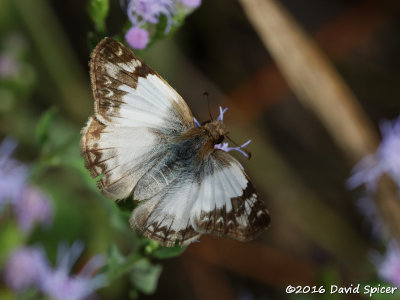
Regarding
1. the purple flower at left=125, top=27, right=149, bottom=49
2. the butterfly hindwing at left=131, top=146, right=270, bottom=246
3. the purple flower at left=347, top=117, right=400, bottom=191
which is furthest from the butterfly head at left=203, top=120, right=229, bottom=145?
the purple flower at left=347, top=117, right=400, bottom=191

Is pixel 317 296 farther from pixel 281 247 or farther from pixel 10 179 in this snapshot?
pixel 10 179

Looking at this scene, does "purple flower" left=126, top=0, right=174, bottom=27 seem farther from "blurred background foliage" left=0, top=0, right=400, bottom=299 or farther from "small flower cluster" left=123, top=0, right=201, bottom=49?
"blurred background foliage" left=0, top=0, right=400, bottom=299

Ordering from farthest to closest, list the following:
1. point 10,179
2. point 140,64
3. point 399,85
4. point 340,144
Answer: point 399,85
point 340,144
point 10,179
point 140,64

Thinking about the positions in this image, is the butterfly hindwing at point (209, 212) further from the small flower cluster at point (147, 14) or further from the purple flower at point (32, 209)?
the purple flower at point (32, 209)

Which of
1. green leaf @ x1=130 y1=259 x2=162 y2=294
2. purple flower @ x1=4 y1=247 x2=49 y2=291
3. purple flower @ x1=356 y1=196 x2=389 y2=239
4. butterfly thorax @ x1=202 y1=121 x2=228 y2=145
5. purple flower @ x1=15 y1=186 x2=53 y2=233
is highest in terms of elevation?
purple flower @ x1=15 y1=186 x2=53 y2=233

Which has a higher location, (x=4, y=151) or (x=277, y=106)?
(x=4, y=151)

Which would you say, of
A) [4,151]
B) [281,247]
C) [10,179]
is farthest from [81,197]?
[281,247]

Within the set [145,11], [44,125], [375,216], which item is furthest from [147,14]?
[375,216]
